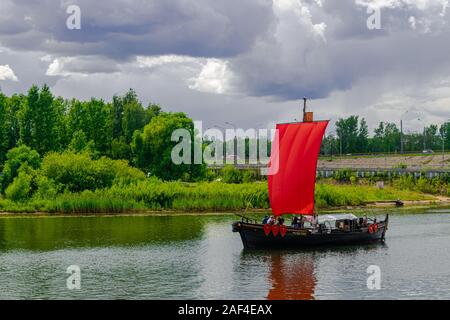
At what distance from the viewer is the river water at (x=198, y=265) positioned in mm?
44125

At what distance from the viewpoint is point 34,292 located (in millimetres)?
44219

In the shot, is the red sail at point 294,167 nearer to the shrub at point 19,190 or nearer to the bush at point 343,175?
the shrub at point 19,190

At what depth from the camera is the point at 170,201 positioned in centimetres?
9738

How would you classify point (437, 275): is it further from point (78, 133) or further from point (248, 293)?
point (78, 133)

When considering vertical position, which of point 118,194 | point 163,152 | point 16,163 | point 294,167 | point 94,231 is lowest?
point 94,231

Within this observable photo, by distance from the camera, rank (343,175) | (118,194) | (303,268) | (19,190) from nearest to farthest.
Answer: (303,268), (19,190), (118,194), (343,175)

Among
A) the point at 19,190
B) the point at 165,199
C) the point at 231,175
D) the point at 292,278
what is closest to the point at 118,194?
the point at 165,199

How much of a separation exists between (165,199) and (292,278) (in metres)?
50.6

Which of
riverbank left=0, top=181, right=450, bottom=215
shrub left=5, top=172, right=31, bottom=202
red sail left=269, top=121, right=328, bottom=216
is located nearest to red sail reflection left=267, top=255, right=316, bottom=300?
red sail left=269, top=121, right=328, bottom=216

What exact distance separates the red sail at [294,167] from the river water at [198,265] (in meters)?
4.94

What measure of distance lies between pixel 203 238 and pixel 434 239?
21.4 meters

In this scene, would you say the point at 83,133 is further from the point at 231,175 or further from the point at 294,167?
the point at 294,167
